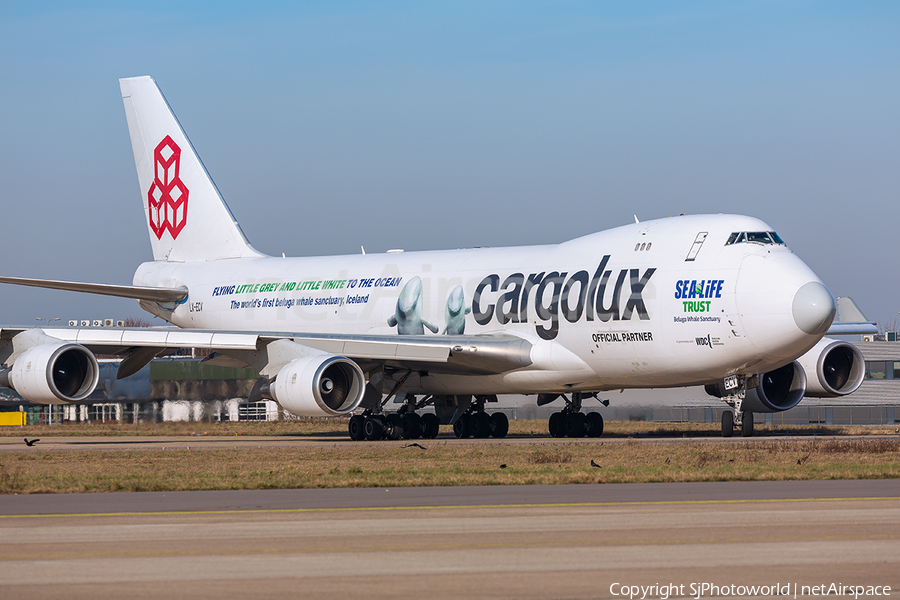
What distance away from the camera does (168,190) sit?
131 feet

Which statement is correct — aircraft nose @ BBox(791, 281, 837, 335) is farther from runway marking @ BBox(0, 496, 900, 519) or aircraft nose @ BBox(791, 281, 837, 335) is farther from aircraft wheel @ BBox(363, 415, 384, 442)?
runway marking @ BBox(0, 496, 900, 519)

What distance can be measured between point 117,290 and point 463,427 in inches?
446

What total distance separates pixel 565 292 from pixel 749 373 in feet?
15.3

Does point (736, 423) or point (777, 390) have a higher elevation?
point (777, 390)

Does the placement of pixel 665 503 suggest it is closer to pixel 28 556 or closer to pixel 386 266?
pixel 28 556

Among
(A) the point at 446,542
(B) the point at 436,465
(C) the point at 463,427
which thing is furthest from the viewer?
(C) the point at 463,427

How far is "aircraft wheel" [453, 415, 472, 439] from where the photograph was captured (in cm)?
3148

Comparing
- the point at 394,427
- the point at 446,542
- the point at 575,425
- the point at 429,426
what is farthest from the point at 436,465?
the point at 575,425

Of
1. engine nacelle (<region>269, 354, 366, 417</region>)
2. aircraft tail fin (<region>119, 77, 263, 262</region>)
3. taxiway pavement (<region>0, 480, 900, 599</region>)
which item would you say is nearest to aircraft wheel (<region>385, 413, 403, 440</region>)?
engine nacelle (<region>269, 354, 366, 417</region>)

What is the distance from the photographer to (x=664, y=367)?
25859mm

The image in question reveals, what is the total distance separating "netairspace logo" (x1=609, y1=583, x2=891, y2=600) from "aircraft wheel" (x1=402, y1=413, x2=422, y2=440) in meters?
22.3

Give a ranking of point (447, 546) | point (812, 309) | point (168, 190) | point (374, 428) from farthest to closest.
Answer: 1. point (168, 190)
2. point (374, 428)
3. point (812, 309)
4. point (447, 546)

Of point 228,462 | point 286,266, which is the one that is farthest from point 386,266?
point 228,462

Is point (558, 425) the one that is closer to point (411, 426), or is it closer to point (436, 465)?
point (411, 426)
